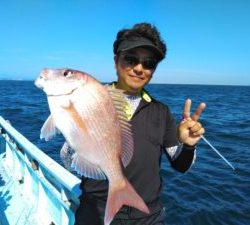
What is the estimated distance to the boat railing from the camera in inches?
166

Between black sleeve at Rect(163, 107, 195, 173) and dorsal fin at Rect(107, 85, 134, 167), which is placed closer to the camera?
dorsal fin at Rect(107, 85, 134, 167)

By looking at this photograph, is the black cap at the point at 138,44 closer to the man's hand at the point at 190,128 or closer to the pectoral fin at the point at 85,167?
the man's hand at the point at 190,128

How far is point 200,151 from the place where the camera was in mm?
14133

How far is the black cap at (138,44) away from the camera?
2.73 meters

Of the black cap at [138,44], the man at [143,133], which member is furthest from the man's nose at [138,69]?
the black cap at [138,44]

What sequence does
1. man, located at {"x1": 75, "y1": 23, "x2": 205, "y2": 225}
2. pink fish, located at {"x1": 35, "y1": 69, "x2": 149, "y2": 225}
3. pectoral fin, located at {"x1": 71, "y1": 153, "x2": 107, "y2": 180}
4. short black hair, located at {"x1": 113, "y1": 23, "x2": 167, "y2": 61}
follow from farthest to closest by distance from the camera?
1. short black hair, located at {"x1": 113, "y1": 23, "x2": 167, "y2": 61}
2. man, located at {"x1": 75, "y1": 23, "x2": 205, "y2": 225}
3. pectoral fin, located at {"x1": 71, "y1": 153, "x2": 107, "y2": 180}
4. pink fish, located at {"x1": 35, "y1": 69, "x2": 149, "y2": 225}

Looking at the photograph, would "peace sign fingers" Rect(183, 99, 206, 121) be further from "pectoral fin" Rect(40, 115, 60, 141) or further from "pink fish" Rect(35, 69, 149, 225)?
"pectoral fin" Rect(40, 115, 60, 141)

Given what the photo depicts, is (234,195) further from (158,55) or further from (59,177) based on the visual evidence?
(158,55)

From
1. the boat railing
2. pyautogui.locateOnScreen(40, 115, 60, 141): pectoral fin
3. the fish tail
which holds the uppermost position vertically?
pyautogui.locateOnScreen(40, 115, 60, 141): pectoral fin

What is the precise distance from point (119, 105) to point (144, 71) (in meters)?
0.75

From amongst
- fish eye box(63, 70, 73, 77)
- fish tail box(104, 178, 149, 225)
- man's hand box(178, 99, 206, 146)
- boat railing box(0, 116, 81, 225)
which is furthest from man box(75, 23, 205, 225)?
boat railing box(0, 116, 81, 225)

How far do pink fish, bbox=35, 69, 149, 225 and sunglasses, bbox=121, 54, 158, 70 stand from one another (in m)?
0.74

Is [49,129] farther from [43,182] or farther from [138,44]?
[43,182]

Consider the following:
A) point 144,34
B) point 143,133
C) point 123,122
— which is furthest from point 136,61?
point 123,122
